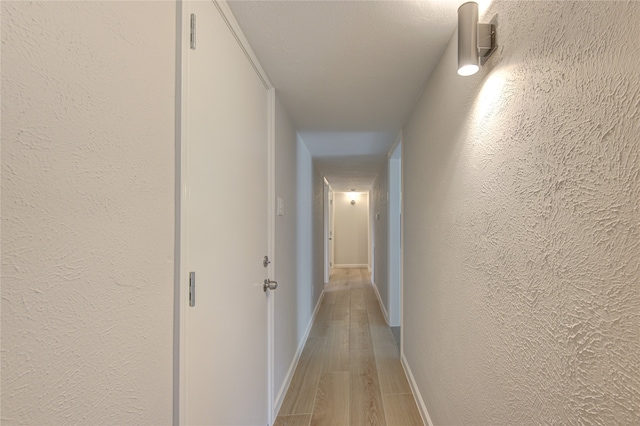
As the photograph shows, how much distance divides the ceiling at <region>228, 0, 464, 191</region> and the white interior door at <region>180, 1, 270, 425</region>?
0.18 m

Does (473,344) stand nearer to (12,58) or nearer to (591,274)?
(591,274)

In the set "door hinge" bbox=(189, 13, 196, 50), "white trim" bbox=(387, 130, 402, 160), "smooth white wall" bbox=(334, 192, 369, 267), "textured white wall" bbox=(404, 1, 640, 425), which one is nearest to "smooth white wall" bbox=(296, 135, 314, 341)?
"white trim" bbox=(387, 130, 402, 160)

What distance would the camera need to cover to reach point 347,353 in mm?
2904

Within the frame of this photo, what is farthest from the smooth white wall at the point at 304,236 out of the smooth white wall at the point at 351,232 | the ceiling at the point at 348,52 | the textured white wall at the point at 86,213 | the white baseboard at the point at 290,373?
the smooth white wall at the point at 351,232

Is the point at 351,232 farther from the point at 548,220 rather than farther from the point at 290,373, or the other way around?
the point at 548,220

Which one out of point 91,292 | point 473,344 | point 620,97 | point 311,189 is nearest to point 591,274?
point 620,97

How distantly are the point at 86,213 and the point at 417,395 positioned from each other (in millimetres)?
2255

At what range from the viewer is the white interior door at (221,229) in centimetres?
92

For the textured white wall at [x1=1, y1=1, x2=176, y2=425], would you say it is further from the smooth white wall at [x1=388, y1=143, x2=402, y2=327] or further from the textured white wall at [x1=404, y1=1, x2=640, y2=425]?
the smooth white wall at [x1=388, y1=143, x2=402, y2=327]

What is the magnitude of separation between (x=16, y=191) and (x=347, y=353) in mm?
2908

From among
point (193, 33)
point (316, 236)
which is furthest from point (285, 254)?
point (316, 236)

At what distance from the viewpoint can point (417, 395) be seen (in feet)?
6.80

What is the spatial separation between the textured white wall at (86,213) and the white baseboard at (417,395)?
163 centimetres

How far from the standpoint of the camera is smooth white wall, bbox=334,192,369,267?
8484mm
